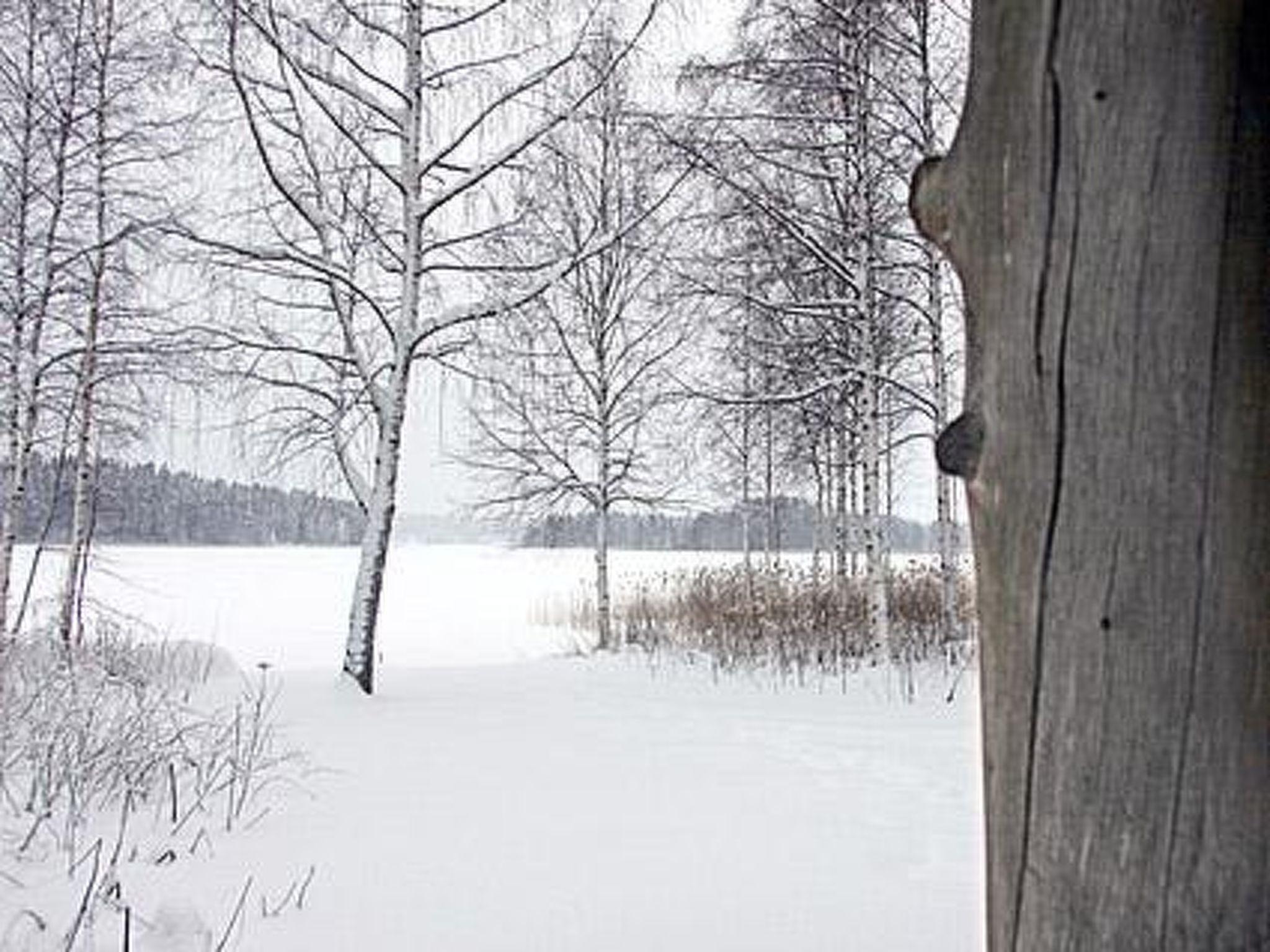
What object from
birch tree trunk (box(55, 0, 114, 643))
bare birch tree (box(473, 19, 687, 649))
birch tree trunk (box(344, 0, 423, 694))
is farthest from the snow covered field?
bare birch tree (box(473, 19, 687, 649))

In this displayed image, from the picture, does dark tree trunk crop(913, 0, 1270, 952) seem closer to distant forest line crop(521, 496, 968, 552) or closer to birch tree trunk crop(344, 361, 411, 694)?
birch tree trunk crop(344, 361, 411, 694)

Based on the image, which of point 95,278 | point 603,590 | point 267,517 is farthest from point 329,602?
point 95,278

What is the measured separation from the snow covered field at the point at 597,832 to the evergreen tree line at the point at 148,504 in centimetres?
213

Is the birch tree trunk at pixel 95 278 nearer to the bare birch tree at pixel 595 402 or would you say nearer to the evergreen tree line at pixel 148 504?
the evergreen tree line at pixel 148 504

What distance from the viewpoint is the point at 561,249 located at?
332 inches

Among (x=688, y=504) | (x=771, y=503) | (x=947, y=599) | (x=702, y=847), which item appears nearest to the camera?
(x=702, y=847)

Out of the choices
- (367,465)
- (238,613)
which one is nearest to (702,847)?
(367,465)

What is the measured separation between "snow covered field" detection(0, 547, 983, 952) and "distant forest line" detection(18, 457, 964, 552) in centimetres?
246

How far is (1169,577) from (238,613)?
1875cm

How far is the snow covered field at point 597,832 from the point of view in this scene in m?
2.48

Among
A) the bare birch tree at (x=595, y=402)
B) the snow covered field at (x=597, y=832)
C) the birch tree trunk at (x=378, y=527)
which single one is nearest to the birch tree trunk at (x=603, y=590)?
the bare birch tree at (x=595, y=402)

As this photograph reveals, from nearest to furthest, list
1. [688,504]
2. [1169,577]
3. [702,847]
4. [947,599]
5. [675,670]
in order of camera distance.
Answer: [1169,577] → [702,847] → [947,599] → [675,670] → [688,504]

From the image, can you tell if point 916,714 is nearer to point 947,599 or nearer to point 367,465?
point 947,599

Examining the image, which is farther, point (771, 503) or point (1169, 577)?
point (771, 503)
